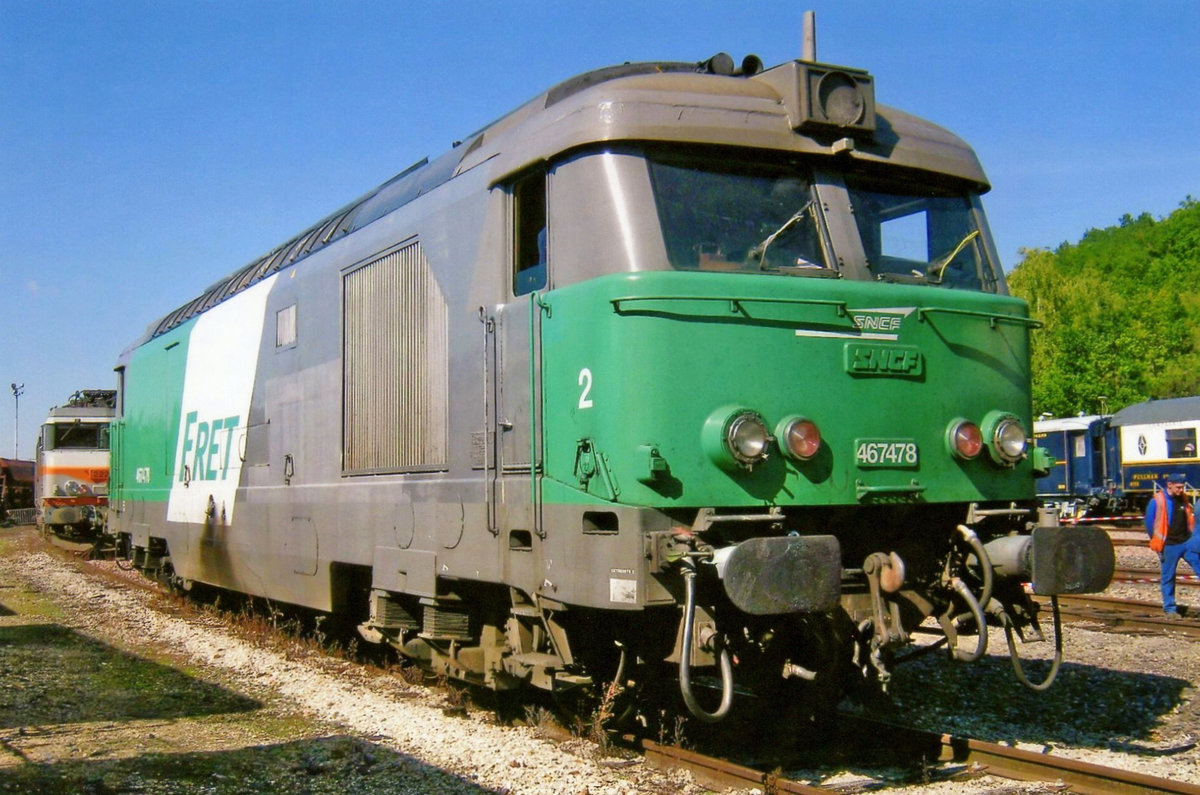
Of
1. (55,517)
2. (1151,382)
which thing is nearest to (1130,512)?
(1151,382)

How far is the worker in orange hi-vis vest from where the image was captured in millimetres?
11984

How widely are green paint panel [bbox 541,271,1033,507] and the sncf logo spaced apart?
5964mm

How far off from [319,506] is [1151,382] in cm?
4227

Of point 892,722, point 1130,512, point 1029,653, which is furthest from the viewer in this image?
point 1130,512

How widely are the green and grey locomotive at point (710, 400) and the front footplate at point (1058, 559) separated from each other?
0.7 inches

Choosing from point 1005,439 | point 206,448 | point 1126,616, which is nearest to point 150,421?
point 206,448

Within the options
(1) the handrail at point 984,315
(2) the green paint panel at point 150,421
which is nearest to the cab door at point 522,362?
(1) the handrail at point 984,315

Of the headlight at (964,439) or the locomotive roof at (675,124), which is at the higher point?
the locomotive roof at (675,124)

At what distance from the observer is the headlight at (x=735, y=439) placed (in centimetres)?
538

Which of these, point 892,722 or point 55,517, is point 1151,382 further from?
point 892,722

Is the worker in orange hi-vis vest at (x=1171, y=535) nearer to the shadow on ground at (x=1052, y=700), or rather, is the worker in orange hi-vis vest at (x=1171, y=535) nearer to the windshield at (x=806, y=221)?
the shadow on ground at (x=1052, y=700)

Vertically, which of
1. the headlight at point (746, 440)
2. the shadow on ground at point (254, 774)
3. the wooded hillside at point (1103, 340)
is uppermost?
the wooded hillside at point (1103, 340)

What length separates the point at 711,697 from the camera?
7621mm

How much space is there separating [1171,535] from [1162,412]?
65.6 ft
